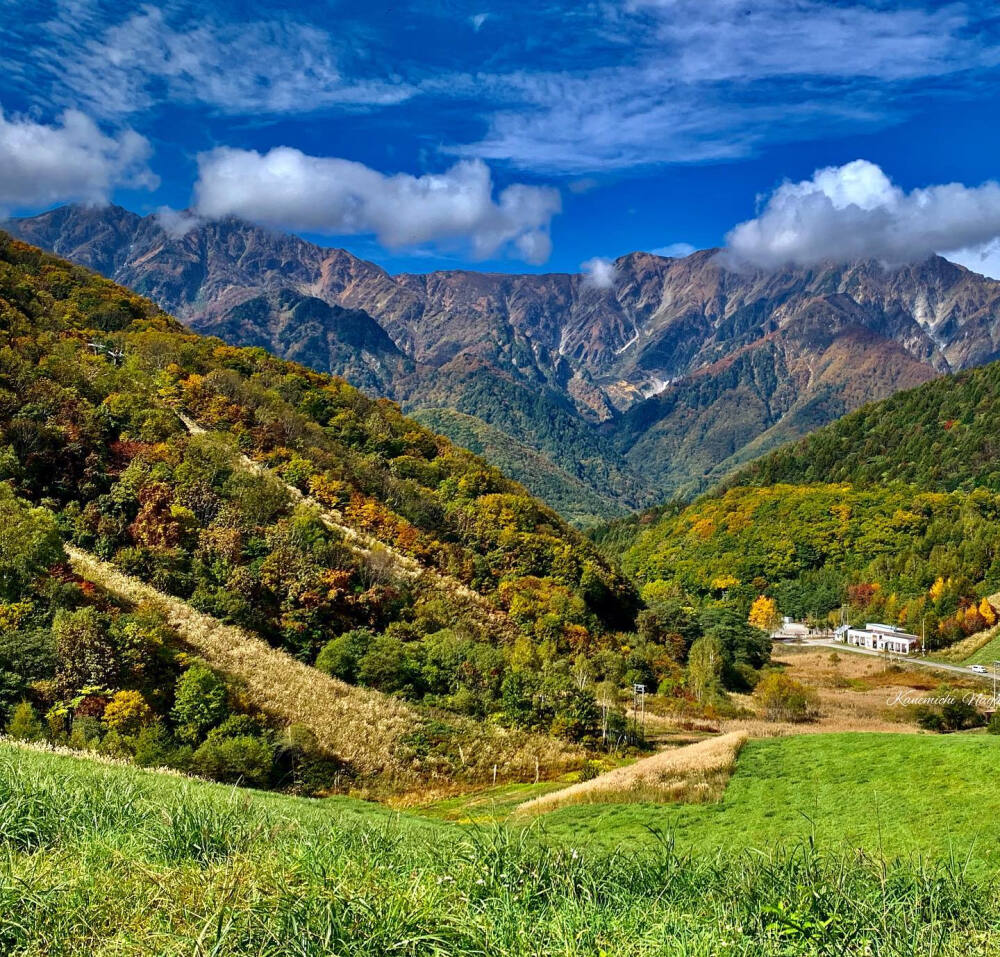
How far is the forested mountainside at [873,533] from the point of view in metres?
104

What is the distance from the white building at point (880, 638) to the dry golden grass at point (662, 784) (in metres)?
78.9

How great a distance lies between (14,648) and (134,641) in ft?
11.1

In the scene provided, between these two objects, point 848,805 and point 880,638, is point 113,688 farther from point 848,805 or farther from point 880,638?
point 880,638

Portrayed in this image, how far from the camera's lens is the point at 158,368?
50625 mm

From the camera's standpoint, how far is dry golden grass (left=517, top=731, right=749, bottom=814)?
19.7 meters

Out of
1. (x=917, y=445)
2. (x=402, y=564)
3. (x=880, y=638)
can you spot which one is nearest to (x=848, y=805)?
(x=402, y=564)

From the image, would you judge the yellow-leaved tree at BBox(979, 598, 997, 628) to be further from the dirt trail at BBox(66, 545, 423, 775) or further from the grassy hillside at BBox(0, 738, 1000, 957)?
the grassy hillside at BBox(0, 738, 1000, 957)

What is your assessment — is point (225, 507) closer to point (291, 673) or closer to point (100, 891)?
point (291, 673)

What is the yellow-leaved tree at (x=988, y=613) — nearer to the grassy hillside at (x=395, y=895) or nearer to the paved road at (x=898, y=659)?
the paved road at (x=898, y=659)

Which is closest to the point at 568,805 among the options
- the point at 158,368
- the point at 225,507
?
the point at 225,507

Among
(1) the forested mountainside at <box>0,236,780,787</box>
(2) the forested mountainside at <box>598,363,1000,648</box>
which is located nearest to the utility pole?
(1) the forested mountainside at <box>0,236,780,787</box>

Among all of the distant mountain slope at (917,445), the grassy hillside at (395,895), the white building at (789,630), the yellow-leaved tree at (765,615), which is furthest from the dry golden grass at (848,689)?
the distant mountain slope at (917,445)

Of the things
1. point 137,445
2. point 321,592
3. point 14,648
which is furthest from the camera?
point 137,445

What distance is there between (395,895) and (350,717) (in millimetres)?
26429
